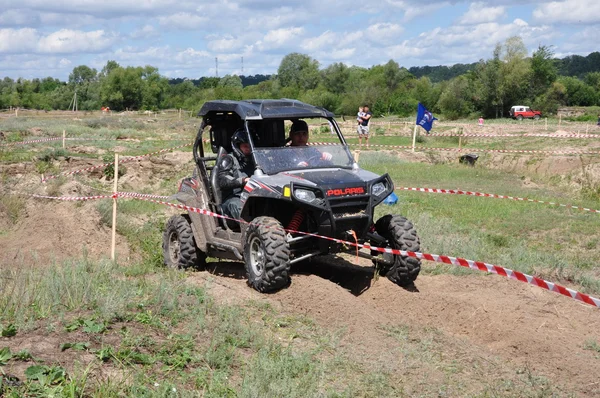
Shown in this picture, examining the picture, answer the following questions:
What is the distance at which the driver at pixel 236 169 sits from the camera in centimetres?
930

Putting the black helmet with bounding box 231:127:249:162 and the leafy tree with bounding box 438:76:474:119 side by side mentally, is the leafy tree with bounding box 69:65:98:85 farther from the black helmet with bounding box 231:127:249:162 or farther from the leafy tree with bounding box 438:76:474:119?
the black helmet with bounding box 231:127:249:162

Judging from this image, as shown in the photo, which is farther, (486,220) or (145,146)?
(145,146)

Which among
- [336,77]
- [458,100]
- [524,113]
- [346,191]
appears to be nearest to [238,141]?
[346,191]

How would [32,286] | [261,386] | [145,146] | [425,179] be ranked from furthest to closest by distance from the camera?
[145,146] → [425,179] → [32,286] → [261,386]

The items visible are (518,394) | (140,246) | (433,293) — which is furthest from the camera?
(140,246)

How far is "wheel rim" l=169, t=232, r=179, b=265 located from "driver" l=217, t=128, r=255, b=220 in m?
1.48

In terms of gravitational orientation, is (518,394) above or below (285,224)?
below

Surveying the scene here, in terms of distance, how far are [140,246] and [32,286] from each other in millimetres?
5531

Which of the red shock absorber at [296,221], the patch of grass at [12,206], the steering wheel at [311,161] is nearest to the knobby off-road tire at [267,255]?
the red shock absorber at [296,221]

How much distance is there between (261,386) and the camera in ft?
17.6

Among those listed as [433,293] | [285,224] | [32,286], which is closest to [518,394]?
[433,293]

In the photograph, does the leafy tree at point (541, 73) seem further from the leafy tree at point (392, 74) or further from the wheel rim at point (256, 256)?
the wheel rim at point (256, 256)

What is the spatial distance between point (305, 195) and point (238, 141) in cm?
170

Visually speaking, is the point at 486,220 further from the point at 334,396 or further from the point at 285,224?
the point at 334,396
